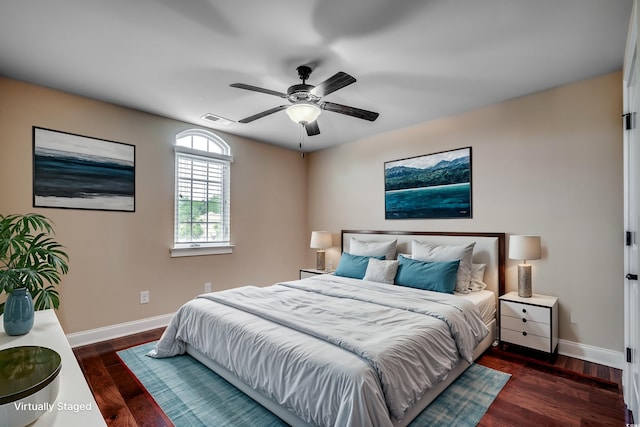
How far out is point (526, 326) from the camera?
112 inches

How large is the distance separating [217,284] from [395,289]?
97.1 inches

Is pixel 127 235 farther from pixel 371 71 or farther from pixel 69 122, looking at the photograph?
pixel 371 71

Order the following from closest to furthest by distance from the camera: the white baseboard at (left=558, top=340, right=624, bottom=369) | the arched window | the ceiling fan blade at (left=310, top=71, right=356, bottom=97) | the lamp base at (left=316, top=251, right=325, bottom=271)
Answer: the ceiling fan blade at (left=310, top=71, right=356, bottom=97)
the white baseboard at (left=558, top=340, right=624, bottom=369)
the arched window
the lamp base at (left=316, top=251, right=325, bottom=271)

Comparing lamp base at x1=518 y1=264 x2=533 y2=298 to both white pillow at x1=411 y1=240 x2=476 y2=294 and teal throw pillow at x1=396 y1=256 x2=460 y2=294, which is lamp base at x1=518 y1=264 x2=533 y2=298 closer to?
white pillow at x1=411 y1=240 x2=476 y2=294

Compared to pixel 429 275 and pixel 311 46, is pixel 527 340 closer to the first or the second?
pixel 429 275

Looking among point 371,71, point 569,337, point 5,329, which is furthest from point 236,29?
point 569,337

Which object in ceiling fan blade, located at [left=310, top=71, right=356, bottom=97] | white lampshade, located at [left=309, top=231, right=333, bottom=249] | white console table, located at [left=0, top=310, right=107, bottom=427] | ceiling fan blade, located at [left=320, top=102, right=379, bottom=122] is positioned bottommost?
white console table, located at [left=0, top=310, right=107, bottom=427]

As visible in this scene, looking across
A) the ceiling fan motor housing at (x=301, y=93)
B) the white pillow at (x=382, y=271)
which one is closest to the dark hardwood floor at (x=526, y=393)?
the white pillow at (x=382, y=271)

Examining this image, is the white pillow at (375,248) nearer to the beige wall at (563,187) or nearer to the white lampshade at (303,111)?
the beige wall at (563,187)

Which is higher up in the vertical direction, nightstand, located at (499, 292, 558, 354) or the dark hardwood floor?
nightstand, located at (499, 292, 558, 354)

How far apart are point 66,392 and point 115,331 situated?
2876 mm

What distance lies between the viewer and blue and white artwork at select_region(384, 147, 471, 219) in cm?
361

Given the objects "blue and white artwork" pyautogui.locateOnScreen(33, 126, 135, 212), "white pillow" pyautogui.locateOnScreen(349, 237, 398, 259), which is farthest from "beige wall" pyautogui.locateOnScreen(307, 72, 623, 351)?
"blue and white artwork" pyautogui.locateOnScreen(33, 126, 135, 212)

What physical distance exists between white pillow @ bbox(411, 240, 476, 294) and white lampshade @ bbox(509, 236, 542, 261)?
429 millimetres
